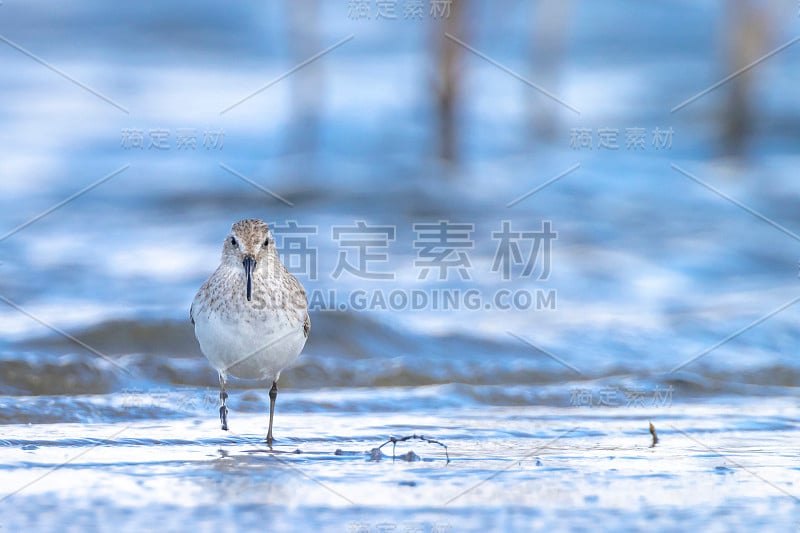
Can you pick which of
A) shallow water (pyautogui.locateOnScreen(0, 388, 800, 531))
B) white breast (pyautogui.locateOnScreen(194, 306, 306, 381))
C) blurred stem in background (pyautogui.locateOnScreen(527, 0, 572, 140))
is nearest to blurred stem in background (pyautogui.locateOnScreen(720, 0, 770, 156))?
blurred stem in background (pyautogui.locateOnScreen(527, 0, 572, 140))

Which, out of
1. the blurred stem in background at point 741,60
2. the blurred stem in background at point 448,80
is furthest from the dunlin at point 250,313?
the blurred stem in background at point 741,60

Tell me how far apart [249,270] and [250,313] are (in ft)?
0.86

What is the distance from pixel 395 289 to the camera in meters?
11.3

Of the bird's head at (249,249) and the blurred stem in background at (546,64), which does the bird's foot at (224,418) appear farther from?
the blurred stem in background at (546,64)

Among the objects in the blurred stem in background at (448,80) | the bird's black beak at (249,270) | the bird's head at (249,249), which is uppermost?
the blurred stem in background at (448,80)

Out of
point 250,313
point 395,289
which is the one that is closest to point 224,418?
point 250,313

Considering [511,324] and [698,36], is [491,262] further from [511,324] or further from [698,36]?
[698,36]

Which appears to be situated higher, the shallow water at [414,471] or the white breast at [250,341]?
the white breast at [250,341]

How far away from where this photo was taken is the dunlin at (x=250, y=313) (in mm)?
7047

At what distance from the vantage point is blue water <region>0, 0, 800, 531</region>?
19.2 ft

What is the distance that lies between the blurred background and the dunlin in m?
1.37

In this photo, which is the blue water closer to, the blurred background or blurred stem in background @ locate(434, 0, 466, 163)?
the blurred background

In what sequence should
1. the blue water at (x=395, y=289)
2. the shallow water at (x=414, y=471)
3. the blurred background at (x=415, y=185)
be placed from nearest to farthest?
the shallow water at (x=414, y=471), the blue water at (x=395, y=289), the blurred background at (x=415, y=185)

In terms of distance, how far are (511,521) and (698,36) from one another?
22861mm
